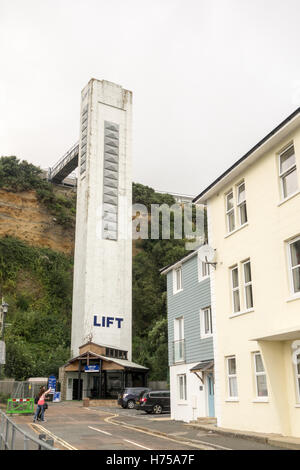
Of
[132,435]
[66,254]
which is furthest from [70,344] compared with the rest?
[132,435]

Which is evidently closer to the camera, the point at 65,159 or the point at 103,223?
the point at 103,223

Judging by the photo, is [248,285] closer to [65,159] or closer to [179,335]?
[179,335]

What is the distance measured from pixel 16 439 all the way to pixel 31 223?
5299 cm

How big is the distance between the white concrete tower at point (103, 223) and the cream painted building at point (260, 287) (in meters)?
28.4

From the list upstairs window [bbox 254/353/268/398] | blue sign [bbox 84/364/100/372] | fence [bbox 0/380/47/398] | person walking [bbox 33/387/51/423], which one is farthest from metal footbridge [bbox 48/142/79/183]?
upstairs window [bbox 254/353/268/398]

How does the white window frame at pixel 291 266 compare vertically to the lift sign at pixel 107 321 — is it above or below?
below

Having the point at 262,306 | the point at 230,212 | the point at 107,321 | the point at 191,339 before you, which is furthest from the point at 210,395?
the point at 107,321

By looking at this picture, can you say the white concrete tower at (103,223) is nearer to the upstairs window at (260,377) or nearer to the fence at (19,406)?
the fence at (19,406)

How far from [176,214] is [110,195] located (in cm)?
1515

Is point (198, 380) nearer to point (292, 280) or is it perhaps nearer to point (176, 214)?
point (292, 280)

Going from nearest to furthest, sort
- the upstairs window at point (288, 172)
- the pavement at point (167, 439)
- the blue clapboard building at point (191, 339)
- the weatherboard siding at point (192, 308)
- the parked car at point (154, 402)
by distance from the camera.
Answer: the pavement at point (167, 439) < the upstairs window at point (288, 172) < the blue clapboard building at point (191, 339) < the weatherboard siding at point (192, 308) < the parked car at point (154, 402)

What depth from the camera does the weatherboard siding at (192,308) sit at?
73.2ft

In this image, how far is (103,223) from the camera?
49.2 metres

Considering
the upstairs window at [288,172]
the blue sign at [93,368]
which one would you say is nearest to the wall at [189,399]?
the upstairs window at [288,172]
